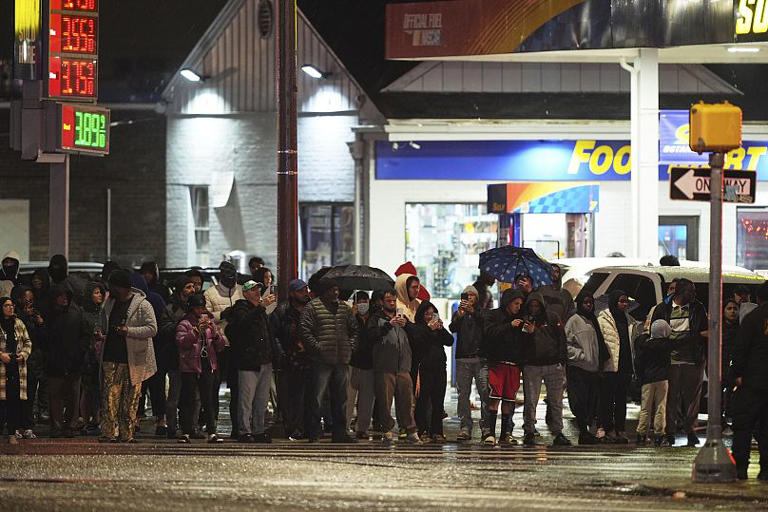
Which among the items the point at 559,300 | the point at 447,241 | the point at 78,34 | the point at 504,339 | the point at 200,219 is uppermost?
the point at 78,34

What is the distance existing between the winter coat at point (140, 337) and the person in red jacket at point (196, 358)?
376mm

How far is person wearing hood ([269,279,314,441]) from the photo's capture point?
16.6m

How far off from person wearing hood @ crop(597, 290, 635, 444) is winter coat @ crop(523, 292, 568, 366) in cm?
68

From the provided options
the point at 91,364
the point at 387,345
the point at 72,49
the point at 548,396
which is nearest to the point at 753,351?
the point at 548,396

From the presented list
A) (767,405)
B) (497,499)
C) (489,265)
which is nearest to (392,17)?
(489,265)

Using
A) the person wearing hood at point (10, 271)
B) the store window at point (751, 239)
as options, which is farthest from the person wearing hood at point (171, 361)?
the store window at point (751, 239)

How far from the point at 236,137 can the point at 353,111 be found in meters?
2.89

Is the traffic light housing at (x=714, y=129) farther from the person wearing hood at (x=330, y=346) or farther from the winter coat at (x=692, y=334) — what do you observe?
the person wearing hood at (x=330, y=346)

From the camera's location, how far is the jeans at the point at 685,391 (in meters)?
16.7

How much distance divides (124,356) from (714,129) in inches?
268

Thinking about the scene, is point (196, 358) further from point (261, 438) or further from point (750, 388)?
point (750, 388)

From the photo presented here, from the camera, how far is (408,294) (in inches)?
693

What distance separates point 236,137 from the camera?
32.2 meters

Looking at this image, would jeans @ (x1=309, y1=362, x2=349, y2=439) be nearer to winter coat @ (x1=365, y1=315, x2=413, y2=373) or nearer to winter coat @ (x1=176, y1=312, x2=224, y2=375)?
winter coat @ (x1=365, y1=315, x2=413, y2=373)
